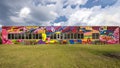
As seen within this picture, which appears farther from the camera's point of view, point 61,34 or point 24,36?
point 61,34

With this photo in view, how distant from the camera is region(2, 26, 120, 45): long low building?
5500 centimetres

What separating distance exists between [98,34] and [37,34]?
1573 centimetres

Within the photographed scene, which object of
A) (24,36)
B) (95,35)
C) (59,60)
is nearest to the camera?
(59,60)

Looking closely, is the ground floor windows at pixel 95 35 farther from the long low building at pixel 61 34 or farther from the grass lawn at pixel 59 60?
the grass lawn at pixel 59 60

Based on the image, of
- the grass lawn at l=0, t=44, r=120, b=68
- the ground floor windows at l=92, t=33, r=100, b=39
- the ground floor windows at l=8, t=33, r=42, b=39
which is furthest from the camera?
the ground floor windows at l=92, t=33, r=100, b=39

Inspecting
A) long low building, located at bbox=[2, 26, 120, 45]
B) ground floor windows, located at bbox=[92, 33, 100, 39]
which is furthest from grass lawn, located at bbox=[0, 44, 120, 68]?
ground floor windows, located at bbox=[92, 33, 100, 39]

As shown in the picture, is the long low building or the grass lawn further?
the long low building

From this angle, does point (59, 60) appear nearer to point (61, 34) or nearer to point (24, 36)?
point (61, 34)

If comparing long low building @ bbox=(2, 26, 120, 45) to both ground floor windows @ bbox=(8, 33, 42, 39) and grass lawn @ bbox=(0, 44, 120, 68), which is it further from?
grass lawn @ bbox=(0, 44, 120, 68)

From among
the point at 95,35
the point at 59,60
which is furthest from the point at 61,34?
the point at 59,60

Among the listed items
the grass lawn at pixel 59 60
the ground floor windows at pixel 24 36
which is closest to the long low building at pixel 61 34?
the ground floor windows at pixel 24 36

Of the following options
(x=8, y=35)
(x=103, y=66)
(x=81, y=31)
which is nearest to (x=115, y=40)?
(x=81, y=31)

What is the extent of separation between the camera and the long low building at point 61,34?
55000 millimetres

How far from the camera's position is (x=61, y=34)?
5581 cm
